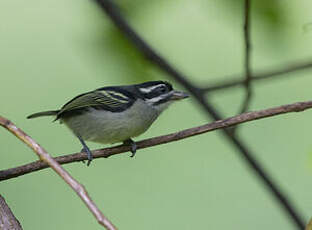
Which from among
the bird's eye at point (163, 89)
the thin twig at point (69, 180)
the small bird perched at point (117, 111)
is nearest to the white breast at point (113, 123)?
the small bird perched at point (117, 111)

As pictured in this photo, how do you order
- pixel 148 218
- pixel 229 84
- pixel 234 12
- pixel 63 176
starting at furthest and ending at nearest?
pixel 148 218 < pixel 229 84 < pixel 234 12 < pixel 63 176

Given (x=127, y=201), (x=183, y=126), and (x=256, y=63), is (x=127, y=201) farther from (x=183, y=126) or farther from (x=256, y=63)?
(x=256, y=63)

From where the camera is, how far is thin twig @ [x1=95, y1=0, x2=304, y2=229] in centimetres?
435

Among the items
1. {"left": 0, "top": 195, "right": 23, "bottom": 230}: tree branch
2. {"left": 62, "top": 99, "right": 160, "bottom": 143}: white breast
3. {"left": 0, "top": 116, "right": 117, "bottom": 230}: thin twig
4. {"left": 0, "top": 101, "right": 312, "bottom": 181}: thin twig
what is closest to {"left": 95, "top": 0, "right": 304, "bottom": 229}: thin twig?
{"left": 62, "top": 99, "right": 160, "bottom": 143}: white breast

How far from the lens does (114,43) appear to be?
15.2 feet

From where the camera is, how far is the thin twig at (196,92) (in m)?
4.35

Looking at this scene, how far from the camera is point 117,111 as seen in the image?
471 cm

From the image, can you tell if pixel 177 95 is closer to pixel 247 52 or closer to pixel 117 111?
pixel 117 111

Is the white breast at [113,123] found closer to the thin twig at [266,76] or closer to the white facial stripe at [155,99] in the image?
the white facial stripe at [155,99]

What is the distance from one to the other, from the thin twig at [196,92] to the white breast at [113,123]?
13.8 inches

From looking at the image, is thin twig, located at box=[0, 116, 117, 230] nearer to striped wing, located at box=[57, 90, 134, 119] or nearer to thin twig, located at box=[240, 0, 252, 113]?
thin twig, located at box=[240, 0, 252, 113]

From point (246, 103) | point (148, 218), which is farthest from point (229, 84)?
point (148, 218)

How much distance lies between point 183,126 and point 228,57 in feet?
3.29

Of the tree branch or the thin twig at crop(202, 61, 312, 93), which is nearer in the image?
the tree branch
